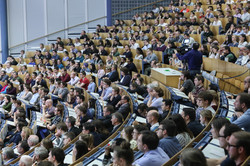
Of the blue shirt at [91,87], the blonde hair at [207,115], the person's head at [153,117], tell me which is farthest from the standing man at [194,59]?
the blonde hair at [207,115]

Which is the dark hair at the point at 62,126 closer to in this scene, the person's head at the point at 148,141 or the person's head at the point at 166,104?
the person's head at the point at 166,104

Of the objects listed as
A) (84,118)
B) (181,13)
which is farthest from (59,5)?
(84,118)

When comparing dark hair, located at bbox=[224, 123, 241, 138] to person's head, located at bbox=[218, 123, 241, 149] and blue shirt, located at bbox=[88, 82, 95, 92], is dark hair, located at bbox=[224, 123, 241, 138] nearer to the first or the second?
person's head, located at bbox=[218, 123, 241, 149]

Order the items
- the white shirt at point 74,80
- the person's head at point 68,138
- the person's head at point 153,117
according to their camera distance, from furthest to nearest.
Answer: the white shirt at point 74,80, the person's head at point 68,138, the person's head at point 153,117

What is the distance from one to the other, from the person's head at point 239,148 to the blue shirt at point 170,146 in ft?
2.82

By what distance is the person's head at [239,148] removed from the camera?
7.91ft

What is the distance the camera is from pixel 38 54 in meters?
11.0

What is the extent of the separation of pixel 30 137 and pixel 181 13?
721 cm

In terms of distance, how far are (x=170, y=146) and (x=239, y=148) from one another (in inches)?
35.5

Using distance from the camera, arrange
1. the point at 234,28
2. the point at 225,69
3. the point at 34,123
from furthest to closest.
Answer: the point at 234,28 < the point at 225,69 < the point at 34,123

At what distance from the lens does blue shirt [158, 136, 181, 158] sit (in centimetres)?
323

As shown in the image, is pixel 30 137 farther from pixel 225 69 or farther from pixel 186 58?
pixel 225 69

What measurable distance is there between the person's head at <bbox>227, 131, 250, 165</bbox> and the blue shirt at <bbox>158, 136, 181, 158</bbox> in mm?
860

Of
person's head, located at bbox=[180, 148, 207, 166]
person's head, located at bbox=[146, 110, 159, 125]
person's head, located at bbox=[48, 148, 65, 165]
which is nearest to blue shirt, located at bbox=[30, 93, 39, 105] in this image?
person's head, located at bbox=[146, 110, 159, 125]
